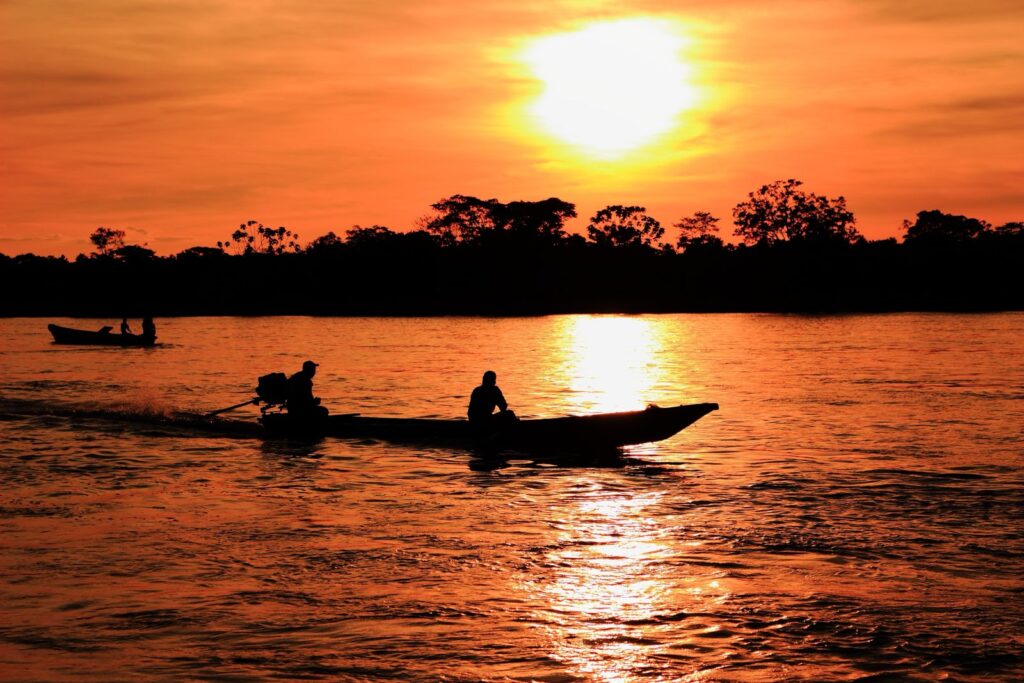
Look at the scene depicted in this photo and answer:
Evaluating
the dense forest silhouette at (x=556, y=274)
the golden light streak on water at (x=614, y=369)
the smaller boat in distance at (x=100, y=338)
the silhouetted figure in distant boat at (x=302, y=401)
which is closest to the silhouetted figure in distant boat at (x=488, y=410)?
the silhouetted figure in distant boat at (x=302, y=401)

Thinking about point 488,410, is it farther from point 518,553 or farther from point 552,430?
point 518,553

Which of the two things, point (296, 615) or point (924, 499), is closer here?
point (296, 615)

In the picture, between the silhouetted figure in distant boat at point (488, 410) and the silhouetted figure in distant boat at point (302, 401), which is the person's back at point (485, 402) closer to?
the silhouetted figure in distant boat at point (488, 410)

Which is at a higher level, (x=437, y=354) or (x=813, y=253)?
(x=813, y=253)

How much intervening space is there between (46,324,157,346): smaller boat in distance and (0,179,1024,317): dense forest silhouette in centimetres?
7568

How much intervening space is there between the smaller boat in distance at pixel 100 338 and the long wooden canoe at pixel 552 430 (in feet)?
137

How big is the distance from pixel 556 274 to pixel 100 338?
95.4m

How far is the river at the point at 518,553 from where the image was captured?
9953mm

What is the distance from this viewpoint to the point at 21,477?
20.6 m

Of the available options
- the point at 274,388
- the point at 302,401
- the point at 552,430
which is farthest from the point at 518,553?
the point at 274,388

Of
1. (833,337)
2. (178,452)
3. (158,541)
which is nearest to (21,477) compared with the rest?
(178,452)

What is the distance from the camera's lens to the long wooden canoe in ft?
70.0

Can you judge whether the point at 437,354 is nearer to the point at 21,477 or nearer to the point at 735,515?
the point at 21,477

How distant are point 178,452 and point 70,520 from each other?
27.3ft
